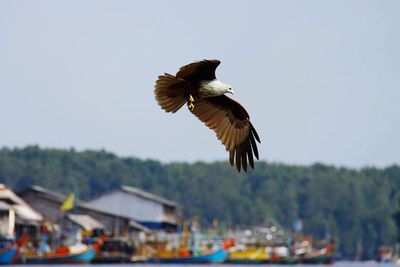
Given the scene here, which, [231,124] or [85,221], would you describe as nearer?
[231,124]

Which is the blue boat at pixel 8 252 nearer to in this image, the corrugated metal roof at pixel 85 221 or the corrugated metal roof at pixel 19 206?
the corrugated metal roof at pixel 19 206

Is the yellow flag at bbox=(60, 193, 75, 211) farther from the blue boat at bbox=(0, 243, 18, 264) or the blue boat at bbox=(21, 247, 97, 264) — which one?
the blue boat at bbox=(0, 243, 18, 264)

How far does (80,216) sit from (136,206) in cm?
880

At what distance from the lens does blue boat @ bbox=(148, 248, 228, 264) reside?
97.3 metres

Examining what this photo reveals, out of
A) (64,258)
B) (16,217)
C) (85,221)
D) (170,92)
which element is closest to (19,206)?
(16,217)

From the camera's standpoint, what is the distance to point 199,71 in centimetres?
2938

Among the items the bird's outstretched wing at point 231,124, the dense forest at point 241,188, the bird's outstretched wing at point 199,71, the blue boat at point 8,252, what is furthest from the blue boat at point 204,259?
the bird's outstretched wing at point 199,71

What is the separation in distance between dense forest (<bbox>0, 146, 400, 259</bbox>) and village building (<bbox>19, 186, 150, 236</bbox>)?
210 ft

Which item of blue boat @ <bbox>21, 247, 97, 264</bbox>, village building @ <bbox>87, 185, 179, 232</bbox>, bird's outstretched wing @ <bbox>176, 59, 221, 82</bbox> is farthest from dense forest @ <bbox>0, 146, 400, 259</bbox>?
bird's outstretched wing @ <bbox>176, 59, 221, 82</bbox>

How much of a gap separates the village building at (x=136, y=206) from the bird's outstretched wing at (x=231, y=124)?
232 ft

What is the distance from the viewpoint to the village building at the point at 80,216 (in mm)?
93125

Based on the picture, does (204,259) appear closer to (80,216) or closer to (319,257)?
(80,216)

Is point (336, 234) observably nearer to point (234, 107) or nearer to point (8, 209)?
point (8, 209)

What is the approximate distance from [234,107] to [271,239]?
7894 cm
